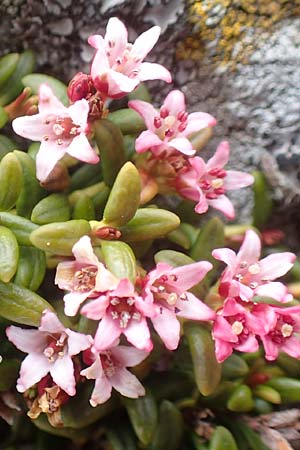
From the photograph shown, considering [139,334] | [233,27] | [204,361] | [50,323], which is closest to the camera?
[139,334]

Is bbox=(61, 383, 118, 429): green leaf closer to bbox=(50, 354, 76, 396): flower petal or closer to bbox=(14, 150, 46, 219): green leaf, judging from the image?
bbox=(50, 354, 76, 396): flower petal

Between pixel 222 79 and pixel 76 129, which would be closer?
pixel 76 129

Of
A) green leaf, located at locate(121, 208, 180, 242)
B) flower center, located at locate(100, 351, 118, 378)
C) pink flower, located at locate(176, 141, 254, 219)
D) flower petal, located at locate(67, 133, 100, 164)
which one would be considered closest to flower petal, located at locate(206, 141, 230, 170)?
pink flower, located at locate(176, 141, 254, 219)

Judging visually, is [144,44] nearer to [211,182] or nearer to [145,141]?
[145,141]

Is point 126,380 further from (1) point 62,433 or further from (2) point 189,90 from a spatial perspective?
(2) point 189,90

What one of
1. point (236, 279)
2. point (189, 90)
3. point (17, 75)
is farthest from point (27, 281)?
point (189, 90)

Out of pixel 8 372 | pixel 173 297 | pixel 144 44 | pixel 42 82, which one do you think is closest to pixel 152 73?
pixel 144 44

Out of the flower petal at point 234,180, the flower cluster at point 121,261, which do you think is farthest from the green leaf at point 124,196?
the flower petal at point 234,180
